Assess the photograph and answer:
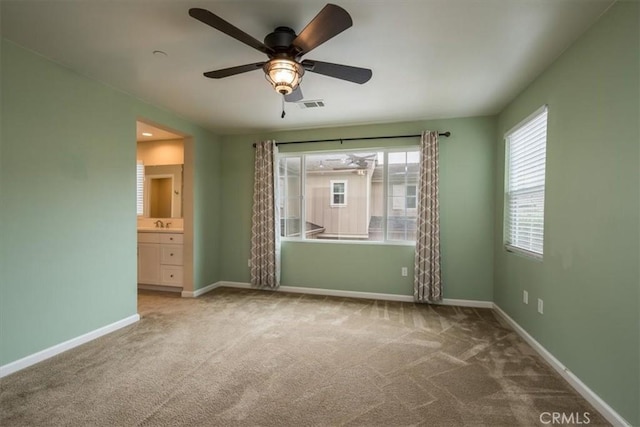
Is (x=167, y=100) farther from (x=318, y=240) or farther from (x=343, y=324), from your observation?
(x=343, y=324)

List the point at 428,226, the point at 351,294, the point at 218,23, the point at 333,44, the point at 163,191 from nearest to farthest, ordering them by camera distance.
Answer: the point at 218,23 → the point at 333,44 → the point at 428,226 → the point at 351,294 → the point at 163,191

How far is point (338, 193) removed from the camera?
454cm

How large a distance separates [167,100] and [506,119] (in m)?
3.94

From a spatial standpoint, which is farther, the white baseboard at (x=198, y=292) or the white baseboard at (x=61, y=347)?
the white baseboard at (x=198, y=292)

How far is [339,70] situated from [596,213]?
1.92 m

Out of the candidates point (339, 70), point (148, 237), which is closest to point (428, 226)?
point (339, 70)

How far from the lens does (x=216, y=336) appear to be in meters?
2.93

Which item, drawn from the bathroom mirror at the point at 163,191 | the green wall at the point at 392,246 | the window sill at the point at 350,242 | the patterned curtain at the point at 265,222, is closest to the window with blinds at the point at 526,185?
the green wall at the point at 392,246

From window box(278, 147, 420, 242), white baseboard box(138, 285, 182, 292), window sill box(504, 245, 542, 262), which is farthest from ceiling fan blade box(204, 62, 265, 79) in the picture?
white baseboard box(138, 285, 182, 292)

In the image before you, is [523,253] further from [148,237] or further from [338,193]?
[148,237]

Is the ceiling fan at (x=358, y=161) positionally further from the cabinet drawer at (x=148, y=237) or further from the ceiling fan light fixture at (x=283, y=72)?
the cabinet drawer at (x=148, y=237)

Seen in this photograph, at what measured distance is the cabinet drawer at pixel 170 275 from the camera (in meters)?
4.40

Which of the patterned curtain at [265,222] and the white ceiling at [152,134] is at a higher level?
the white ceiling at [152,134]

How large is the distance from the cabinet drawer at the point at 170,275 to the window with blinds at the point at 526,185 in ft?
14.5
